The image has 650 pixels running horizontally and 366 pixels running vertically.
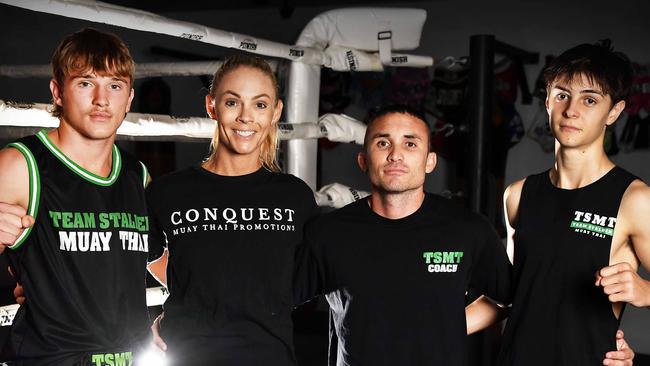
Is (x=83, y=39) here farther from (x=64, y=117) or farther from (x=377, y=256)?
(x=377, y=256)

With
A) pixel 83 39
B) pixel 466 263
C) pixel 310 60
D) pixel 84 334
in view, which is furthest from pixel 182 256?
pixel 310 60

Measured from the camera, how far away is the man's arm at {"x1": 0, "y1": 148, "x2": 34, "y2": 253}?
137 centimetres

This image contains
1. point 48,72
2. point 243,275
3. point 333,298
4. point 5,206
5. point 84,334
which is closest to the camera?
point 5,206

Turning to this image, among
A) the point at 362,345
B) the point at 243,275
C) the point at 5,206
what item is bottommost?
the point at 362,345

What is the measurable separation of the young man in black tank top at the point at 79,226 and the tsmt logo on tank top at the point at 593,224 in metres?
0.97

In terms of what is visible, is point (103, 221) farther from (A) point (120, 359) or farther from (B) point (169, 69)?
(B) point (169, 69)

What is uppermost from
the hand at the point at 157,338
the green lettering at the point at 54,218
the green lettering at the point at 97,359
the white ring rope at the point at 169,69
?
the white ring rope at the point at 169,69

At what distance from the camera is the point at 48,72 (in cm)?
270

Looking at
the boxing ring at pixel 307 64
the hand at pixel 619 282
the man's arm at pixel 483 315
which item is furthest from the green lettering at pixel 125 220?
the hand at pixel 619 282

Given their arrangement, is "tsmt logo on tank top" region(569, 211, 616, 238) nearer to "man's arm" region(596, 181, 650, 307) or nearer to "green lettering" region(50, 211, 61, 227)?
"man's arm" region(596, 181, 650, 307)

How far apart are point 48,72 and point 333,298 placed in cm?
155

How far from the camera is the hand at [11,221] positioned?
53.7 inches

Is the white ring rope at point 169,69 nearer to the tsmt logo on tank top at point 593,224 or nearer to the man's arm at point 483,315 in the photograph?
the man's arm at point 483,315

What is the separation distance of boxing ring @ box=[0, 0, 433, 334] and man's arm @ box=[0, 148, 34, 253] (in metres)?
0.65
